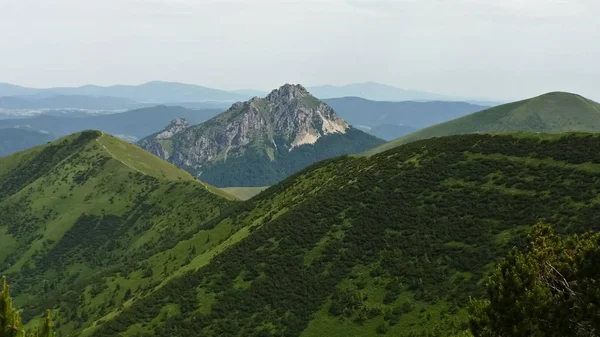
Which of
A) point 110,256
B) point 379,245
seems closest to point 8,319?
point 379,245

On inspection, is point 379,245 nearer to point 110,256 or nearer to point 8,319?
point 8,319

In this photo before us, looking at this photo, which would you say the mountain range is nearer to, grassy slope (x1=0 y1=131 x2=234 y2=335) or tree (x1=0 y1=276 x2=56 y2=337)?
grassy slope (x1=0 y1=131 x2=234 y2=335)

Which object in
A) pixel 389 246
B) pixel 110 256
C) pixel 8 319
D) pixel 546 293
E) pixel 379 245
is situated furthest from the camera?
pixel 110 256

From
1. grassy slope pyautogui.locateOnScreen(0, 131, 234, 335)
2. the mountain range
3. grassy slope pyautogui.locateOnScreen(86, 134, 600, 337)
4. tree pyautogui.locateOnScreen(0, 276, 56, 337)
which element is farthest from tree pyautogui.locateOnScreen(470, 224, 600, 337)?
grassy slope pyautogui.locateOnScreen(0, 131, 234, 335)

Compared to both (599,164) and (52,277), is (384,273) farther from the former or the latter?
(52,277)

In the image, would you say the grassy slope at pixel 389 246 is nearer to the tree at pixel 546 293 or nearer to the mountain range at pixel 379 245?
the mountain range at pixel 379 245

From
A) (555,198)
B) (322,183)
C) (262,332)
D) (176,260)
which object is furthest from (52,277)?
(555,198)

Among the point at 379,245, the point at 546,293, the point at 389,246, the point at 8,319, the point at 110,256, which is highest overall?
the point at 546,293

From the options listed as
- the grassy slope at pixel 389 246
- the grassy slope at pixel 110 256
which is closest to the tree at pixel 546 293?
the grassy slope at pixel 389 246
